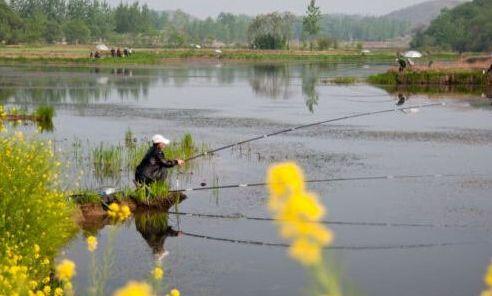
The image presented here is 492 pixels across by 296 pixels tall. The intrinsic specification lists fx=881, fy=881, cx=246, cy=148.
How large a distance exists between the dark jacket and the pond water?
0.77 meters

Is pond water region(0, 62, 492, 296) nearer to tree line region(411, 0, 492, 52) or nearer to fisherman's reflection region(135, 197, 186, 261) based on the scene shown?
fisherman's reflection region(135, 197, 186, 261)

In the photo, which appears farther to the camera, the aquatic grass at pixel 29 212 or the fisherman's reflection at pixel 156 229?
the fisherman's reflection at pixel 156 229

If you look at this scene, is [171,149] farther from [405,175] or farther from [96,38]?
[96,38]

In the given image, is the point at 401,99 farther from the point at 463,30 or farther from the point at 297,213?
the point at 463,30

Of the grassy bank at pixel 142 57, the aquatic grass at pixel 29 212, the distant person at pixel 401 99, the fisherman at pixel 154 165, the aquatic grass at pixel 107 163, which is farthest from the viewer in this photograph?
the grassy bank at pixel 142 57

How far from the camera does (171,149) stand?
19719 mm

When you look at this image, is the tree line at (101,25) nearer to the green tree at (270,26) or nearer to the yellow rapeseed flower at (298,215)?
the green tree at (270,26)

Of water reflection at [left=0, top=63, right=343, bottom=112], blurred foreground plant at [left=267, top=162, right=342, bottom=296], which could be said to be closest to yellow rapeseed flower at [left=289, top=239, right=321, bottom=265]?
blurred foreground plant at [left=267, top=162, right=342, bottom=296]

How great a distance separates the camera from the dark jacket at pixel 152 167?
48.4 feet

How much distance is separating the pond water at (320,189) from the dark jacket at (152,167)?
772 mm

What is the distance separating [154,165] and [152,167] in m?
0.05

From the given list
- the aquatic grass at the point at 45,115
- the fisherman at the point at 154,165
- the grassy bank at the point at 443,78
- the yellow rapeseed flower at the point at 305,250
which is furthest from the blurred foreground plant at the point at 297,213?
the grassy bank at the point at 443,78

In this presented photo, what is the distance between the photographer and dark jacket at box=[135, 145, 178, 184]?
14750 mm

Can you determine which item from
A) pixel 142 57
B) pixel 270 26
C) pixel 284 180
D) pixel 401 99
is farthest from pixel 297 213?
pixel 270 26
